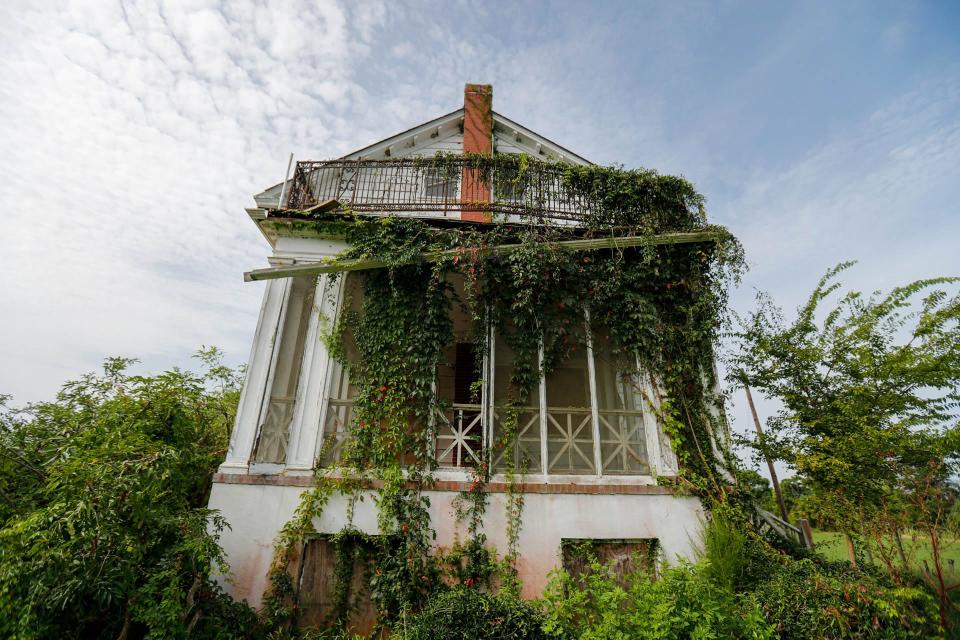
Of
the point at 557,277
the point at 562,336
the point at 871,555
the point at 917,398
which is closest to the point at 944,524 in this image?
the point at 871,555

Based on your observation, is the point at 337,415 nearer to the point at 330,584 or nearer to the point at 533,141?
the point at 330,584

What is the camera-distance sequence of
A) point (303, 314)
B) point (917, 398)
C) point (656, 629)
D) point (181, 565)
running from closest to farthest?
point (656, 629), point (181, 565), point (917, 398), point (303, 314)

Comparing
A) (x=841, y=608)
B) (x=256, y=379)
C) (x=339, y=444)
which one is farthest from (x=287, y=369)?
(x=841, y=608)

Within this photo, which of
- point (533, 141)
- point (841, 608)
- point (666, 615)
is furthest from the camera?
point (533, 141)

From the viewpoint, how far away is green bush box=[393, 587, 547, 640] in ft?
14.3

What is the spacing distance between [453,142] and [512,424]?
8141 mm

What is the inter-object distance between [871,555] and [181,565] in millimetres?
9179

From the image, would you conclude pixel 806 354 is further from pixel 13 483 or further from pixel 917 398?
pixel 13 483

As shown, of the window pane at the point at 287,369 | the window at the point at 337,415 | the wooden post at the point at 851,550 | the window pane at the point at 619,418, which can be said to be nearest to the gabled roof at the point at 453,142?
the window pane at the point at 287,369

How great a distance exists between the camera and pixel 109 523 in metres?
4.30

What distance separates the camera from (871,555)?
615 cm

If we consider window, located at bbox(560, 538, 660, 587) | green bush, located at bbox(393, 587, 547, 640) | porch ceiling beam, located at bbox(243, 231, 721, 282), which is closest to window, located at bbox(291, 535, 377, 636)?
green bush, located at bbox(393, 587, 547, 640)

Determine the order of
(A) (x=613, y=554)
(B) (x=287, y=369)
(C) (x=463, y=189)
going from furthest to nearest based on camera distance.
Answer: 1. (C) (x=463, y=189)
2. (B) (x=287, y=369)
3. (A) (x=613, y=554)

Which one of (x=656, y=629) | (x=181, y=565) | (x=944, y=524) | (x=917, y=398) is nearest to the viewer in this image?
(x=656, y=629)
